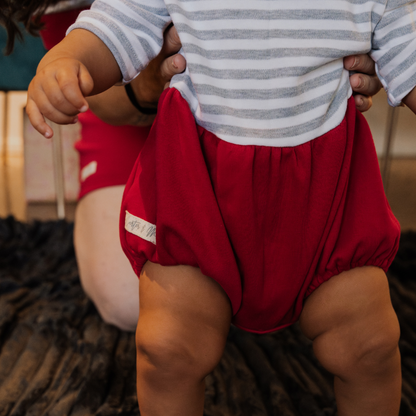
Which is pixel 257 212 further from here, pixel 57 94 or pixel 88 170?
pixel 88 170

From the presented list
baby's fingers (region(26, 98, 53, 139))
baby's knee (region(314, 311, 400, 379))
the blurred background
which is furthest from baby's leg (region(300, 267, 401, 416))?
the blurred background

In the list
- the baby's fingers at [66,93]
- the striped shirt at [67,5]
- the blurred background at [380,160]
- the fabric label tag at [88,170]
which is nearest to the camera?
the baby's fingers at [66,93]

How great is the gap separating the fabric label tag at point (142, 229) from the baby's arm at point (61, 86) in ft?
0.44

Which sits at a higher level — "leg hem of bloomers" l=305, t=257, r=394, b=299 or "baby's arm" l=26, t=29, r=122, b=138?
"baby's arm" l=26, t=29, r=122, b=138

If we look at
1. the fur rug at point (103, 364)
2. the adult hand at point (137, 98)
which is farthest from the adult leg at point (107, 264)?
the adult hand at point (137, 98)

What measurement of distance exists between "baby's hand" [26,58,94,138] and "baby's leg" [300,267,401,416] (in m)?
0.31

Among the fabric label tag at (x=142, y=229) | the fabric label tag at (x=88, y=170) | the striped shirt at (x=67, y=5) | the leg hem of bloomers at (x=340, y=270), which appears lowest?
the fabric label tag at (x=88, y=170)

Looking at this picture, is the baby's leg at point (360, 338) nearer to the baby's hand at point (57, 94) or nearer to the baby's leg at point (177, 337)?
the baby's leg at point (177, 337)

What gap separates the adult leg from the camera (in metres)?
0.89

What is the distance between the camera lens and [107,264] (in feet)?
3.10

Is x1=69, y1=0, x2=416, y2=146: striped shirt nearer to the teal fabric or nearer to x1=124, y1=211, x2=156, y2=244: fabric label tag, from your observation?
x1=124, y1=211, x2=156, y2=244: fabric label tag

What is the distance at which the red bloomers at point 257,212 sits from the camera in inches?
18.5

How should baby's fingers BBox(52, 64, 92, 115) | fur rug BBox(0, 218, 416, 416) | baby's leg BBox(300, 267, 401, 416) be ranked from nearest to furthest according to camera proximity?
baby's fingers BBox(52, 64, 92, 115)
baby's leg BBox(300, 267, 401, 416)
fur rug BBox(0, 218, 416, 416)

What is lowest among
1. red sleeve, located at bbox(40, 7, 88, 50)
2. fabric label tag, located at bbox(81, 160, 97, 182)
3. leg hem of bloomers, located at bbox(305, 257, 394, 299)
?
fabric label tag, located at bbox(81, 160, 97, 182)
